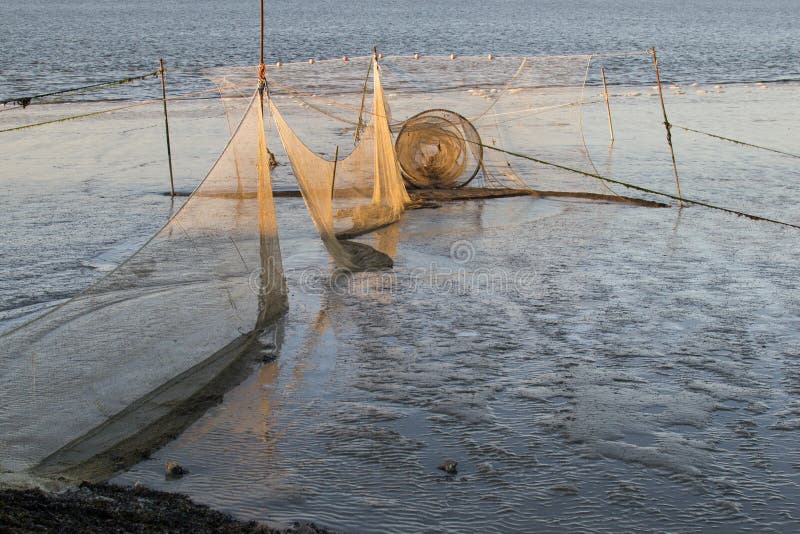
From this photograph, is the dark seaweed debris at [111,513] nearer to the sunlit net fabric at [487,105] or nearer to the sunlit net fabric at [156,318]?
the sunlit net fabric at [156,318]

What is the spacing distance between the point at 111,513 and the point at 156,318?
1.90 meters

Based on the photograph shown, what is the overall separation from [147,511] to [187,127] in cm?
1297

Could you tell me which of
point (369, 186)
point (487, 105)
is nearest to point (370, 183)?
point (369, 186)

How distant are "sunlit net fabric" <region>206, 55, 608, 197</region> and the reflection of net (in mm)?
210

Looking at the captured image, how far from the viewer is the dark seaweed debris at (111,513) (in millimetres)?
3199

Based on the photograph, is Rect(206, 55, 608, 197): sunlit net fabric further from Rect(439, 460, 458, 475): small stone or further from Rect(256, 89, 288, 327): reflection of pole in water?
Rect(439, 460, 458, 475): small stone

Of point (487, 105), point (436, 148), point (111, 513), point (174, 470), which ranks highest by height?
point (487, 105)

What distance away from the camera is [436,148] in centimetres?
1046

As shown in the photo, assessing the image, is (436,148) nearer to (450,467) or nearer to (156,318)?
(156,318)

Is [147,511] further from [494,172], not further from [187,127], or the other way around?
[187,127]

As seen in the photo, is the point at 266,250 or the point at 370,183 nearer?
the point at 266,250

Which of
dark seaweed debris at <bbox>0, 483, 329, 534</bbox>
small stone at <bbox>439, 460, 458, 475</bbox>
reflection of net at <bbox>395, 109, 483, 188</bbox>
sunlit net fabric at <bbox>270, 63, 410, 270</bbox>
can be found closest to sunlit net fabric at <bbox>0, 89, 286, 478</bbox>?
dark seaweed debris at <bbox>0, 483, 329, 534</bbox>

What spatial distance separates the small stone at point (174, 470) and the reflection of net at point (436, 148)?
654 cm

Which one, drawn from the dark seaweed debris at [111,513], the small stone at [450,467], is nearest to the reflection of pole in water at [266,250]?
the small stone at [450,467]
